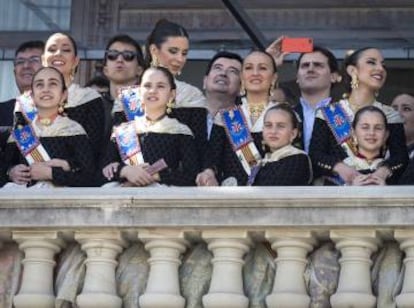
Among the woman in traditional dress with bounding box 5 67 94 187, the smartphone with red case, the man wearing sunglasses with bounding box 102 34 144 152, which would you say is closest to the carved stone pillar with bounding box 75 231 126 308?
the woman in traditional dress with bounding box 5 67 94 187

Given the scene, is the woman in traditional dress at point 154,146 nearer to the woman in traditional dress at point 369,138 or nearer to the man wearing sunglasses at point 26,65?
the woman in traditional dress at point 369,138

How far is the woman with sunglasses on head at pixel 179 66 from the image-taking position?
46.9 ft

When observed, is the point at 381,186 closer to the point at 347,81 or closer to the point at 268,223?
the point at 268,223

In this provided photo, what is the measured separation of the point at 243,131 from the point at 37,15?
4393mm

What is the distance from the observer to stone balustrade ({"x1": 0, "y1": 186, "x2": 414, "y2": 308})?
42.2ft

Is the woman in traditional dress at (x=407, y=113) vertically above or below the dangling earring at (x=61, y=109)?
above

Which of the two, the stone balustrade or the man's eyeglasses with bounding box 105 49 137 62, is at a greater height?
the man's eyeglasses with bounding box 105 49 137 62

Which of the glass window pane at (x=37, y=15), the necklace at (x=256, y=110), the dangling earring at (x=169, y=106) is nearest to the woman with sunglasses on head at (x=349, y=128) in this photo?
the necklace at (x=256, y=110)

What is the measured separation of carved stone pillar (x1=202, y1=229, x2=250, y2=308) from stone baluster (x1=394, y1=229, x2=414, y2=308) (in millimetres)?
907

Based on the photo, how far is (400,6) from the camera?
1788cm

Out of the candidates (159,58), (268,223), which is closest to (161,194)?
(268,223)

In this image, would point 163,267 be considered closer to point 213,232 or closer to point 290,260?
point 213,232

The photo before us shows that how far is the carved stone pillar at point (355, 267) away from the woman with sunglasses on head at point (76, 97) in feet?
6.51

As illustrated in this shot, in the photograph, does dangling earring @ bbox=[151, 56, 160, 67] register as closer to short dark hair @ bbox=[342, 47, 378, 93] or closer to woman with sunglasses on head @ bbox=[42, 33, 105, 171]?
woman with sunglasses on head @ bbox=[42, 33, 105, 171]
